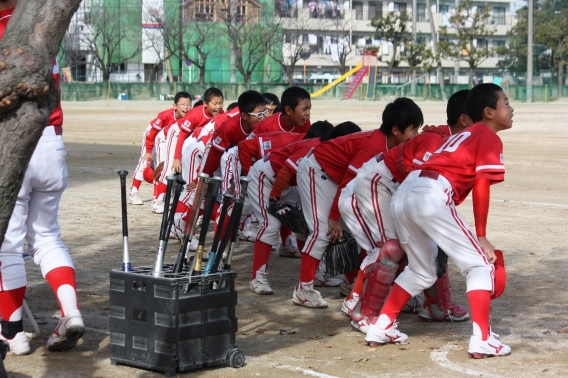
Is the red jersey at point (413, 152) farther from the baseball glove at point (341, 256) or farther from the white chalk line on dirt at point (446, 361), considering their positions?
the white chalk line on dirt at point (446, 361)

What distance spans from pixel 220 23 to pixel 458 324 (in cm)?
6281

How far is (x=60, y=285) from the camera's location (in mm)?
5406

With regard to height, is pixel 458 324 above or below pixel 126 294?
below

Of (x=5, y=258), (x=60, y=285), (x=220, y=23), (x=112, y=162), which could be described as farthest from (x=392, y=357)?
(x=220, y=23)

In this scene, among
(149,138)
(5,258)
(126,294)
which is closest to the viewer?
(126,294)

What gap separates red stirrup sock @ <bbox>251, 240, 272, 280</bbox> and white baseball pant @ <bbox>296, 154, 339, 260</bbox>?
2.07 feet

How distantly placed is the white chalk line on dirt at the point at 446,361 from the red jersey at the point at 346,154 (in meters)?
1.52

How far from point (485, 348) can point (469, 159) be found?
1.18 m

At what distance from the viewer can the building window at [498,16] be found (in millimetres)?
84688

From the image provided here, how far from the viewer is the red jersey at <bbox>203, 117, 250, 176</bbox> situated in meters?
9.34

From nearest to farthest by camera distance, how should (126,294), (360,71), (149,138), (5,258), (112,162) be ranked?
1. (126,294)
2. (5,258)
3. (149,138)
4. (112,162)
5. (360,71)

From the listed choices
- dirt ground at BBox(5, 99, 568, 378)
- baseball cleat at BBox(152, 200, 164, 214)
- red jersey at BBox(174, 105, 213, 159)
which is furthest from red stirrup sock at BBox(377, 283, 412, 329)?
baseball cleat at BBox(152, 200, 164, 214)

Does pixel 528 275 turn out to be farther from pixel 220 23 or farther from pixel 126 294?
pixel 220 23

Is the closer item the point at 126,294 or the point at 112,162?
the point at 126,294
